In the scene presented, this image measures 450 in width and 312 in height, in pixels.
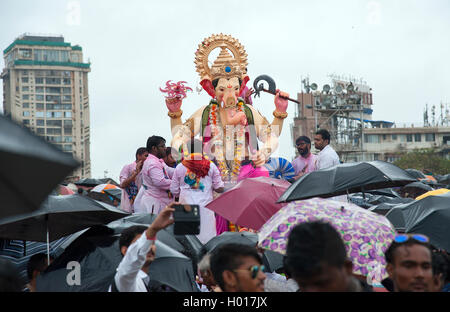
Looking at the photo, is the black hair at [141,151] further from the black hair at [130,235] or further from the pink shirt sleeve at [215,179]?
the black hair at [130,235]

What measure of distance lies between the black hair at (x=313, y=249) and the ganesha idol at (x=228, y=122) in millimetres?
9210

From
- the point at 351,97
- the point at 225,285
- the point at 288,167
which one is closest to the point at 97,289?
the point at 225,285

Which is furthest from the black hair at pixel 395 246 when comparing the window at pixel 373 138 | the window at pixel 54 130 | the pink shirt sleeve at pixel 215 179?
the window at pixel 54 130

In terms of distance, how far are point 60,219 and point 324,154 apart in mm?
4740

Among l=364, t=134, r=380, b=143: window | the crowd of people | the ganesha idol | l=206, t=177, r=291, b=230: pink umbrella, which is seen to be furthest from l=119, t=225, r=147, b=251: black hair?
l=364, t=134, r=380, b=143: window

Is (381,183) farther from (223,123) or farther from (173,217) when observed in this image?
(223,123)

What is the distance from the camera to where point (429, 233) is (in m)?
7.09

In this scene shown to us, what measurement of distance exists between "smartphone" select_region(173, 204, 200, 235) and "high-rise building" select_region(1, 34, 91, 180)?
132072 millimetres

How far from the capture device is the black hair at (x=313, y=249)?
12.7 feet

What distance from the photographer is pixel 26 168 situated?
3562mm

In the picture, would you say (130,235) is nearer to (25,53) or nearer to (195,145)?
(195,145)

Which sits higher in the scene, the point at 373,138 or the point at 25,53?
the point at 25,53

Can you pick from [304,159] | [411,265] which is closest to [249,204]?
[411,265]

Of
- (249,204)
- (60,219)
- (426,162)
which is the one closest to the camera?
(60,219)
